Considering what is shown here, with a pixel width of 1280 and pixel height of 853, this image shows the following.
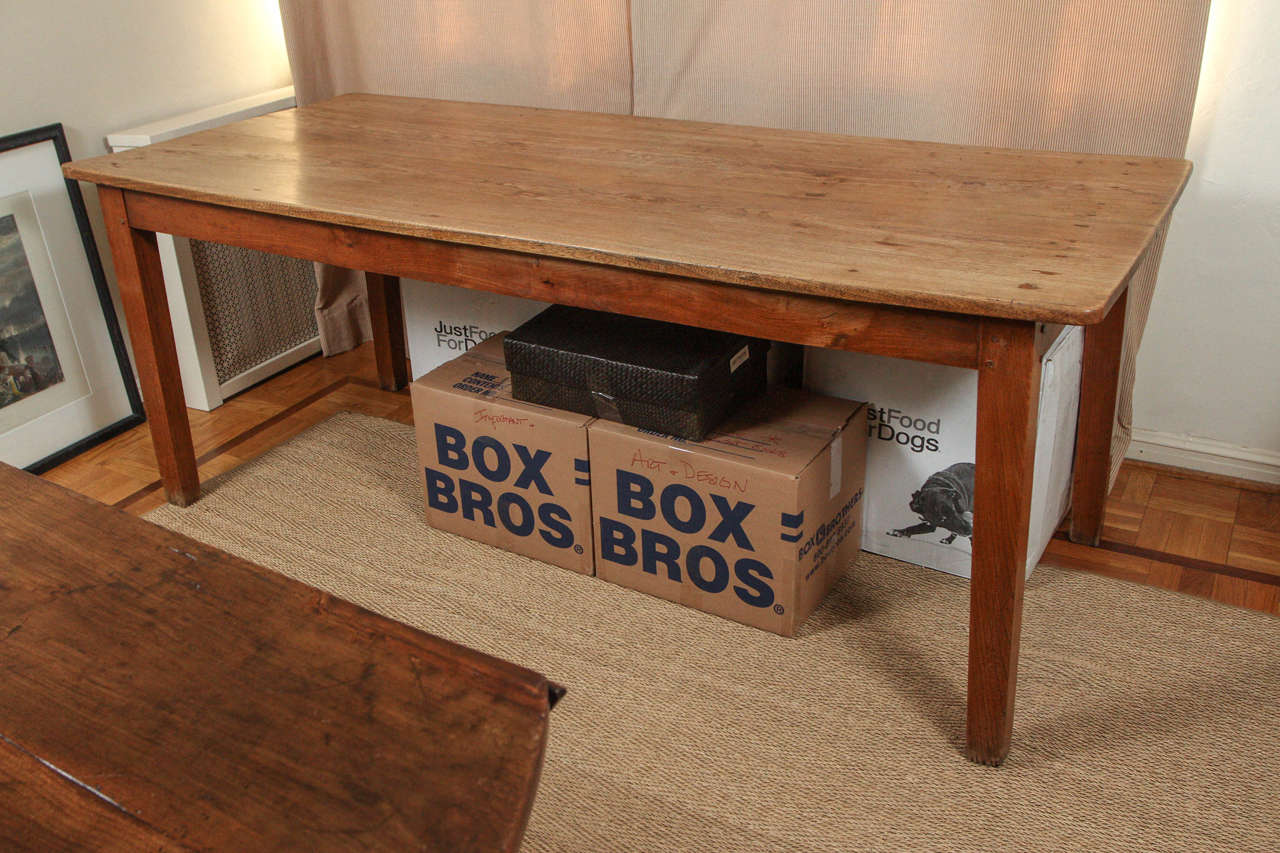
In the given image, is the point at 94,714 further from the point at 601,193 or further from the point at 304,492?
the point at 304,492

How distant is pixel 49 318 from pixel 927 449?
6.18ft

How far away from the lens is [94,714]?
0.78m

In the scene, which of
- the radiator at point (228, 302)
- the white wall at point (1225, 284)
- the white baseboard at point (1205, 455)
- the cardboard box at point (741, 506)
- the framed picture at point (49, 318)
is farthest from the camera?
the radiator at point (228, 302)

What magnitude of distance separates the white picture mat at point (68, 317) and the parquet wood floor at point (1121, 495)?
0.22ft

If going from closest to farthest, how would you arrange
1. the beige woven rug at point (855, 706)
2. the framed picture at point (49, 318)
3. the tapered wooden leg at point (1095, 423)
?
1. the beige woven rug at point (855, 706)
2. the tapered wooden leg at point (1095, 423)
3. the framed picture at point (49, 318)

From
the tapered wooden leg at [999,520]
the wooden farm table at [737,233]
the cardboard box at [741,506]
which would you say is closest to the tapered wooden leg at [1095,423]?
the wooden farm table at [737,233]

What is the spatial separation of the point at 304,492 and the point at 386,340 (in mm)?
549

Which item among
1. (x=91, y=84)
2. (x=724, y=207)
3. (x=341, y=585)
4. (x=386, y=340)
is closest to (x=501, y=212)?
(x=724, y=207)

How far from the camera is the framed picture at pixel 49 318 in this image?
2.31 metres

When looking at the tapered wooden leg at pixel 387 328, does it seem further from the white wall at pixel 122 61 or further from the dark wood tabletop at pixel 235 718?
the dark wood tabletop at pixel 235 718

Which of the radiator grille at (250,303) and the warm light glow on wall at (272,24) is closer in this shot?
the radiator grille at (250,303)

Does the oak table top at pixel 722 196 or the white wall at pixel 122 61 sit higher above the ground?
the white wall at pixel 122 61

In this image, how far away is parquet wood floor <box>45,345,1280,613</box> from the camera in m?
1.98

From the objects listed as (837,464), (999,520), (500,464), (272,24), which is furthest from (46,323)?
(999,520)
